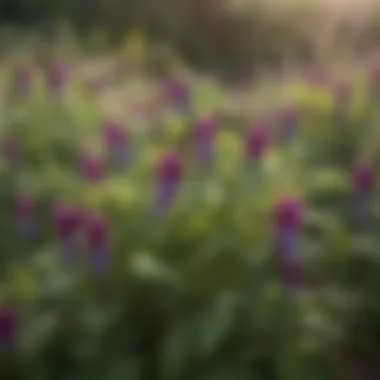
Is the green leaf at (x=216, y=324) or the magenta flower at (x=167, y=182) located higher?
the magenta flower at (x=167, y=182)

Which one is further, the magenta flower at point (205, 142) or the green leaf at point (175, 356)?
the magenta flower at point (205, 142)

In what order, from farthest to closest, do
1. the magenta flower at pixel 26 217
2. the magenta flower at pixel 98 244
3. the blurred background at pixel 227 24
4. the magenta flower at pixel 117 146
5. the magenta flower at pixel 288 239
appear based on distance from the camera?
the blurred background at pixel 227 24 → the magenta flower at pixel 117 146 → the magenta flower at pixel 26 217 → the magenta flower at pixel 98 244 → the magenta flower at pixel 288 239

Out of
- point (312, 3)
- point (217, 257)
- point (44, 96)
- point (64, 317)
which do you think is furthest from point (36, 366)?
point (312, 3)

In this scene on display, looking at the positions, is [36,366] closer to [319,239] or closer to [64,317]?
[64,317]

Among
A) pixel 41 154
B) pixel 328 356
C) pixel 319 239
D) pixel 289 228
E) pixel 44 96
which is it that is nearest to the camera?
pixel 289 228

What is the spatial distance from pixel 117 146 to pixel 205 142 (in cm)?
33

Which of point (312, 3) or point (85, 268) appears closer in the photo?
point (85, 268)

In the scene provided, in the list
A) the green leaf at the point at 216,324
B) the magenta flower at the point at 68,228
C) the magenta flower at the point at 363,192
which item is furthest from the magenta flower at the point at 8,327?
the magenta flower at the point at 363,192

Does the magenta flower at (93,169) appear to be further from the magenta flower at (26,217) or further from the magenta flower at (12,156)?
the magenta flower at (12,156)

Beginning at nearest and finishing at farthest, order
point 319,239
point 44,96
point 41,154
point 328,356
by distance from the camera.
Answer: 1. point 328,356
2. point 319,239
3. point 41,154
4. point 44,96

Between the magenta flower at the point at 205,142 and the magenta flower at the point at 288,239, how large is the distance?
472 mm

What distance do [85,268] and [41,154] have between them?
1014 mm

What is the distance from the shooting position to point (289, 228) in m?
2.40

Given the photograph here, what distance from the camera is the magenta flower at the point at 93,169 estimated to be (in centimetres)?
288
